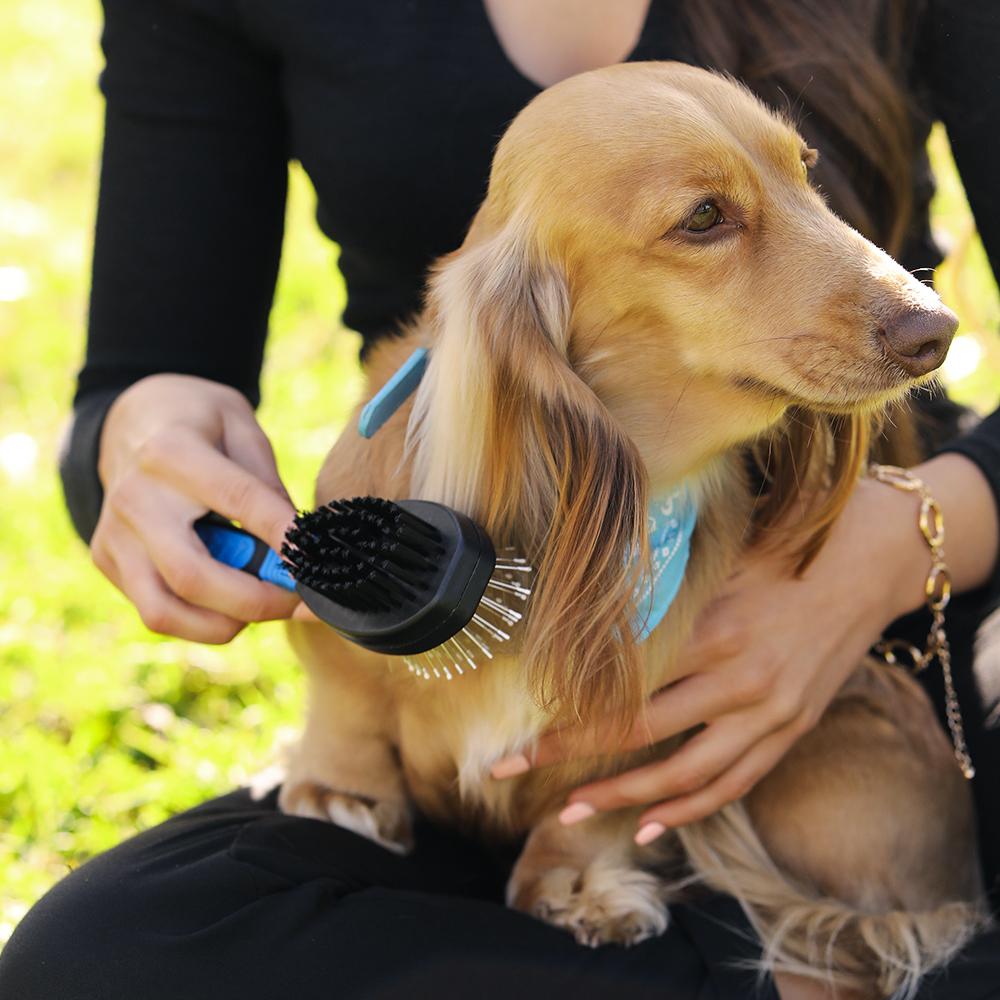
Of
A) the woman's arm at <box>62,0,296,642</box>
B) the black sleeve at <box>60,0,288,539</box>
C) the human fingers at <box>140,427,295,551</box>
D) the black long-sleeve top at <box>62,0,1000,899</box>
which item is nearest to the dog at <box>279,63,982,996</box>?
the human fingers at <box>140,427,295,551</box>

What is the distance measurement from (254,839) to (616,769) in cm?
47

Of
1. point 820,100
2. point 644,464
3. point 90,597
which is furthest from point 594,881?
point 90,597

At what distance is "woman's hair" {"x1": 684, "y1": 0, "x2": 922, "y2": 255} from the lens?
1757 mm

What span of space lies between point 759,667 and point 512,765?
0.33 meters

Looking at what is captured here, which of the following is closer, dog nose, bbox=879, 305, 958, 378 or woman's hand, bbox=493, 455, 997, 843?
dog nose, bbox=879, 305, 958, 378

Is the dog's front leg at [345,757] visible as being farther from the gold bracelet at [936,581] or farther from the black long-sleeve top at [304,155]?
the gold bracelet at [936,581]

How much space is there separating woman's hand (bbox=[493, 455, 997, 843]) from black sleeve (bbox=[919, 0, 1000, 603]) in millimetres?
179

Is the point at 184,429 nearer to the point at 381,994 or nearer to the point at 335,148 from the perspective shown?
the point at 335,148

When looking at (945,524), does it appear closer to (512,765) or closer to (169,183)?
(512,765)

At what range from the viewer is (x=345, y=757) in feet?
6.13

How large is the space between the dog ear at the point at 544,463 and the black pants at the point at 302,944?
1.01 ft

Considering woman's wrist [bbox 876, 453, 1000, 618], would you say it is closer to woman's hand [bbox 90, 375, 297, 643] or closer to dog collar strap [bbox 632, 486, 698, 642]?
dog collar strap [bbox 632, 486, 698, 642]

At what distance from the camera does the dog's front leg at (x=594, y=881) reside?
1.70 metres

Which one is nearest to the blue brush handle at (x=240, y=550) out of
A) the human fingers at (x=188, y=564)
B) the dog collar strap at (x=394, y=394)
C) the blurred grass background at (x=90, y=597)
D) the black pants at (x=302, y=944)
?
the human fingers at (x=188, y=564)
